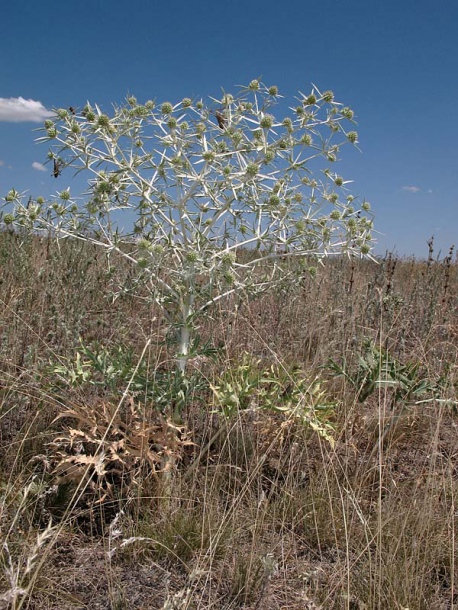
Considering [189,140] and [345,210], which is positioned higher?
[189,140]

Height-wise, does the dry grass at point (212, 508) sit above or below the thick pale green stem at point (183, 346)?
below

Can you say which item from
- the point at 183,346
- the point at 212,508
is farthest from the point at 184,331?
the point at 212,508

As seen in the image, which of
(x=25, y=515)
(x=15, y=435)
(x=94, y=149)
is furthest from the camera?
(x=15, y=435)

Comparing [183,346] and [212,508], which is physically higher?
[183,346]

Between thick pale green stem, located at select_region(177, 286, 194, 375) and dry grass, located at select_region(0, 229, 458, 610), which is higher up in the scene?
thick pale green stem, located at select_region(177, 286, 194, 375)

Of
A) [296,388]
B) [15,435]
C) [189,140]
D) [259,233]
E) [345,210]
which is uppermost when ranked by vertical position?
[189,140]

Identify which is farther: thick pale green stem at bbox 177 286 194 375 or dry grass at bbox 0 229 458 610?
thick pale green stem at bbox 177 286 194 375

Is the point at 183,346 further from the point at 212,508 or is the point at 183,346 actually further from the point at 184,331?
the point at 212,508

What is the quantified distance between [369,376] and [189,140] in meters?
1.61

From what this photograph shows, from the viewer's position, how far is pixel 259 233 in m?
2.50

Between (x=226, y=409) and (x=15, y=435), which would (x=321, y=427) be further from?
(x=15, y=435)

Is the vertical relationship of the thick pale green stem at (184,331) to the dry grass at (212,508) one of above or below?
above

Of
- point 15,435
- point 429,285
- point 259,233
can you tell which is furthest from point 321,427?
point 429,285

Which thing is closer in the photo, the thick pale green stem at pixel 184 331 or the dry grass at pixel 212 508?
the dry grass at pixel 212 508
